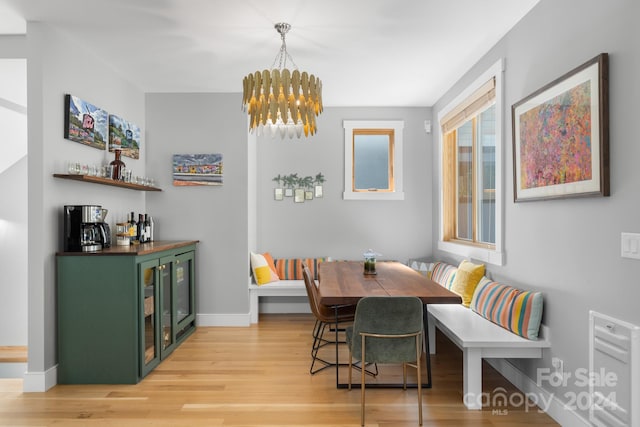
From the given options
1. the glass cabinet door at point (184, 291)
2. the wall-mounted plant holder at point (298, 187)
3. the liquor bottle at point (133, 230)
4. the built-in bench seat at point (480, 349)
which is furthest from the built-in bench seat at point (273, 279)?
the built-in bench seat at point (480, 349)

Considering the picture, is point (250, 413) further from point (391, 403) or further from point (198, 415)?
point (391, 403)

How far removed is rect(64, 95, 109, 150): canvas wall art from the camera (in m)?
3.15

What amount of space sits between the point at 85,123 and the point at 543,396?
3.97 m

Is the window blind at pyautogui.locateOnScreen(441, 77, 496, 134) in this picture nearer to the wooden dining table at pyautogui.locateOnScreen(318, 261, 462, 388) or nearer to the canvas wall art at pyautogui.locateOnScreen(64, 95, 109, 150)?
the wooden dining table at pyautogui.locateOnScreen(318, 261, 462, 388)

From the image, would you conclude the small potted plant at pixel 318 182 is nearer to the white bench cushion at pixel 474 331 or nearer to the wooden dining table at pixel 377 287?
the wooden dining table at pixel 377 287

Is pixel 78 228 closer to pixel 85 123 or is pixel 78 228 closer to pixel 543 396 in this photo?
pixel 85 123

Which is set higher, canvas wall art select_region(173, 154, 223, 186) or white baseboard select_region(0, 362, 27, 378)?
canvas wall art select_region(173, 154, 223, 186)

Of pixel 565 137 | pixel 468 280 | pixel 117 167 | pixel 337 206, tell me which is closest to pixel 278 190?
pixel 337 206

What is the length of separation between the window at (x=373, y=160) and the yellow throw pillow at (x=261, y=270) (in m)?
1.34

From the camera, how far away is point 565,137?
7.72 ft

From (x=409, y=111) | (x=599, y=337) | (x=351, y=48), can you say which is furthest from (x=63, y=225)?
(x=409, y=111)

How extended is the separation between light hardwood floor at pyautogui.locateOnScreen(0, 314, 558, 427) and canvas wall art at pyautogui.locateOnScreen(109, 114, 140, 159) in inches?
82.2

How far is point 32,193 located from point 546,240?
3.54 meters

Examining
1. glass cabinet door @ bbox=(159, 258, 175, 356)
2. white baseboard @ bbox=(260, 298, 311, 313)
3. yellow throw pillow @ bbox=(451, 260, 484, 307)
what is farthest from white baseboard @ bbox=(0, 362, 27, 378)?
yellow throw pillow @ bbox=(451, 260, 484, 307)
